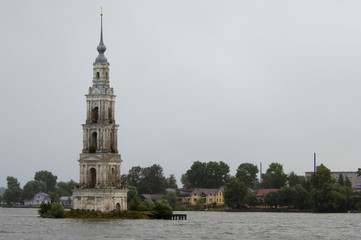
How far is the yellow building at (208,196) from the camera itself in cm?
18575

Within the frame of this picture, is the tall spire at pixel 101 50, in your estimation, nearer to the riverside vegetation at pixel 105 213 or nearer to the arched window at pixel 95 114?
the arched window at pixel 95 114

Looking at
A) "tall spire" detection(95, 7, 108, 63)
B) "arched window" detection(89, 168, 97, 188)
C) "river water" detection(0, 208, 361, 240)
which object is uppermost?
"tall spire" detection(95, 7, 108, 63)

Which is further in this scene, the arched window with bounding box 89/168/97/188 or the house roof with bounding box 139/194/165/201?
the house roof with bounding box 139/194/165/201

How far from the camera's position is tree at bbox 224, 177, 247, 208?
544ft

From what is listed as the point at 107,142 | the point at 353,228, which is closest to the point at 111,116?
the point at 107,142

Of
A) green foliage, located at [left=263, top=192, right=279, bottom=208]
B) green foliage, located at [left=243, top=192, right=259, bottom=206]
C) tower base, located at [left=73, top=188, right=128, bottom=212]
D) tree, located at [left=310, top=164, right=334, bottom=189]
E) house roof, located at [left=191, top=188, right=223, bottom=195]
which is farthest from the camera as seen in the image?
house roof, located at [left=191, top=188, right=223, bottom=195]

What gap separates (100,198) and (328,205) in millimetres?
65831

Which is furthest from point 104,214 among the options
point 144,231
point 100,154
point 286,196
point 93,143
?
point 286,196

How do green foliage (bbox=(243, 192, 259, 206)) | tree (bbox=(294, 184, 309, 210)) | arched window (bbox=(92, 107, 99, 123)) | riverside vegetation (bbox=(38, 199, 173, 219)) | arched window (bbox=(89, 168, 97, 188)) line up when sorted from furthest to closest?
green foliage (bbox=(243, 192, 259, 206)), tree (bbox=(294, 184, 309, 210)), arched window (bbox=(92, 107, 99, 123)), arched window (bbox=(89, 168, 97, 188)), riverside vegetation (bbox=(38, 199, 173, 219))

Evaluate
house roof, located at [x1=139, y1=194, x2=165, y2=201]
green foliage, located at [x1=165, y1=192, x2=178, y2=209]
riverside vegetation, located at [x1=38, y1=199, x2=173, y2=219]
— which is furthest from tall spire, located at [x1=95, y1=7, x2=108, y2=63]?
house roof, located at [x1=139, y1=194, x2=165, y2=201]

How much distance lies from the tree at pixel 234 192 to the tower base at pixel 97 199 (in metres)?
70.0

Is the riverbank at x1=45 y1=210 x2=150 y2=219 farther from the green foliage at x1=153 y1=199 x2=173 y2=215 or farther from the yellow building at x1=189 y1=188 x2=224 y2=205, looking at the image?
the yellow building at x1=189 y1=188 x2=224 y2=205

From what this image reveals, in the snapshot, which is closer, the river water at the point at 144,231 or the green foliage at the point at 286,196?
the river water at the point at 144,231

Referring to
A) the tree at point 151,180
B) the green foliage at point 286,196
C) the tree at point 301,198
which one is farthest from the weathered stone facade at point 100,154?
the tree at point 151,180
